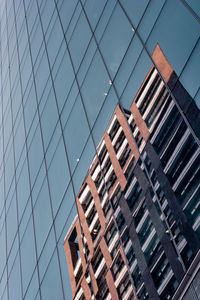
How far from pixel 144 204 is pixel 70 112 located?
9.18 metres

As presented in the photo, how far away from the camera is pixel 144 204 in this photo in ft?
47.8

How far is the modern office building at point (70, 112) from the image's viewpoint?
14.2 metres

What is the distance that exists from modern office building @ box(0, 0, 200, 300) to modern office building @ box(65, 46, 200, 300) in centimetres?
7

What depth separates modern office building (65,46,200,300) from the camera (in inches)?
503

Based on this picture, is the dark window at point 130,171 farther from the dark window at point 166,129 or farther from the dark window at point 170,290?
the dark window at point 170,290

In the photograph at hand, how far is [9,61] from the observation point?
41156 millimetres

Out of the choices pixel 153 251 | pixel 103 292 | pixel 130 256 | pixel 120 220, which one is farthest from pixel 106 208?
pixel 153 251

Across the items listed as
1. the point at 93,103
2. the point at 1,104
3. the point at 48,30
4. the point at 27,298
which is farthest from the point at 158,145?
the point at 1,104

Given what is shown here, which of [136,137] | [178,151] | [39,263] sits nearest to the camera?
[178,151]

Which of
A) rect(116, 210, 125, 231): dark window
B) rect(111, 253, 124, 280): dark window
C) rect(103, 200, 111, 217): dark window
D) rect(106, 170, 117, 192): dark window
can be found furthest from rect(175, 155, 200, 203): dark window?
rect(103, 200, 111, 217): dark window

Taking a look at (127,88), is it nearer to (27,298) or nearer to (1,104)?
(27,298)

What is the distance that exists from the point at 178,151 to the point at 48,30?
1880cm

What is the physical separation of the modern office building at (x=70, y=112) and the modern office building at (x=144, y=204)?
0.24ft

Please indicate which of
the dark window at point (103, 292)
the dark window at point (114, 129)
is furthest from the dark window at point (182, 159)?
the dark window at point (103, 292)
